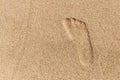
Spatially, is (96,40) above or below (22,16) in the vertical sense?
below

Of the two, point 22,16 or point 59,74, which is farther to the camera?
point 22,16

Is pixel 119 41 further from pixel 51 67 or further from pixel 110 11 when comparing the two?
pixel 51 67

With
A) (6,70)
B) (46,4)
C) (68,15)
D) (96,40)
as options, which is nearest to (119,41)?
(96,40)
